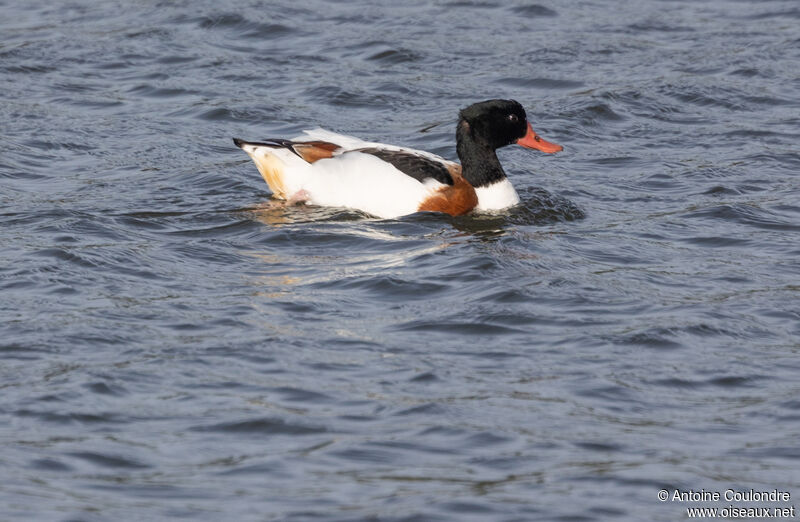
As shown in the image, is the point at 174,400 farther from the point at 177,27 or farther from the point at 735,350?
the point at 177,27

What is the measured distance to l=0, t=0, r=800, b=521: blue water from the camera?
20.6ft

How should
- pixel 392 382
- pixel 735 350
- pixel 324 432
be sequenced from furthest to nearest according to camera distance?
pixel 735 350, pixel 392 382, pixel 324 432

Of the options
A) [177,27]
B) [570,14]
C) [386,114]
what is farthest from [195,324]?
[570,14]

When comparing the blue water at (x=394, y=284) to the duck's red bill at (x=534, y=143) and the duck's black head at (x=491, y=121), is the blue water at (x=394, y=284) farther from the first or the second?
the duck's black head at (x=491, y=121)

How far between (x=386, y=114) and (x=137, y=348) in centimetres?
717

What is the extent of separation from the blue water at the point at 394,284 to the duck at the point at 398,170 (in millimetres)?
173

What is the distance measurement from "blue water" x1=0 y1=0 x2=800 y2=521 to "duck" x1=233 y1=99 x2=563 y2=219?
17 cm

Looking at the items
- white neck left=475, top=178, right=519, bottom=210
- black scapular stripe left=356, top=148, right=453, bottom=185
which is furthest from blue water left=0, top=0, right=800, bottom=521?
black scapular stripe left=356, top=148, right=453, bottom=185

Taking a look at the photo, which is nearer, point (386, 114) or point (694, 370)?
point (694, 370)

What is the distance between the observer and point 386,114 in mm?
14422

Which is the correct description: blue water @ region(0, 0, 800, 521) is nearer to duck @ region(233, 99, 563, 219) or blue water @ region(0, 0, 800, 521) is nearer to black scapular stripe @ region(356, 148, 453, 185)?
duck @ region(233, 99, 563, 219)

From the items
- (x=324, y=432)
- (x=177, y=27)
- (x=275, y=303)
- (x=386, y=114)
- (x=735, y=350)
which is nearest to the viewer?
(x=324, y=432)

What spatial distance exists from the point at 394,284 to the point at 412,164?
2047 mm

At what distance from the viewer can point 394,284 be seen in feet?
30.1
